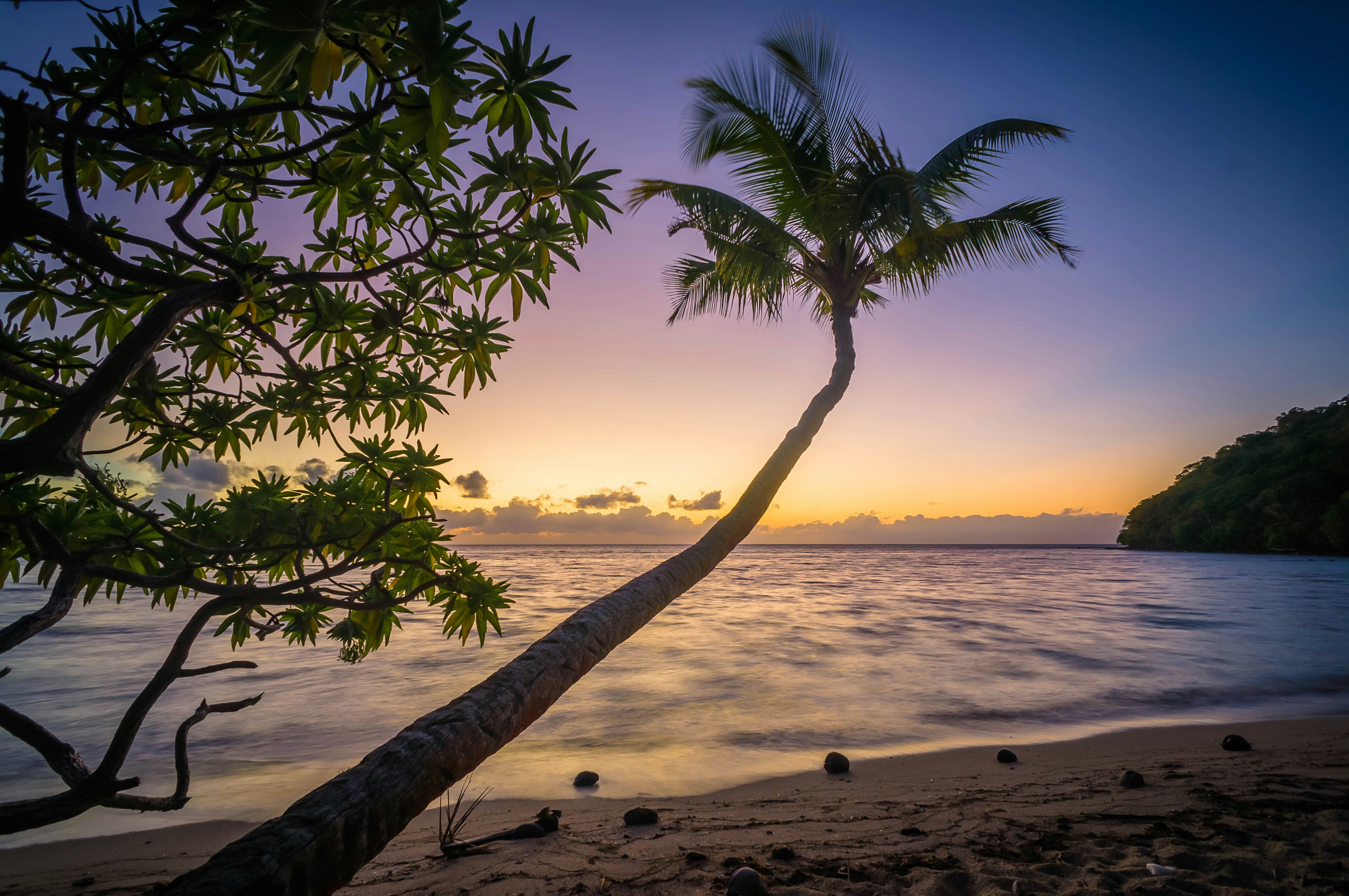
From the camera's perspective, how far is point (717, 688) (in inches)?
333

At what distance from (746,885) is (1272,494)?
5784 centimetres

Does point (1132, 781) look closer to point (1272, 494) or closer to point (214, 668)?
point (214, 668)

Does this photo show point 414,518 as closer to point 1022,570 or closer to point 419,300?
point 419,300

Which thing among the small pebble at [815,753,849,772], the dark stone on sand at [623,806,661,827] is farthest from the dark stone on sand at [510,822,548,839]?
the small pebble at [815,753,849,772]

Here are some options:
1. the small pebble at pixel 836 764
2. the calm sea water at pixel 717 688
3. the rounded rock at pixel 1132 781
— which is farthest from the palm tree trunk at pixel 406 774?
the rounded rock at pixel 1132 781

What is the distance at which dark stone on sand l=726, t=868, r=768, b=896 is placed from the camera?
246 centimetres

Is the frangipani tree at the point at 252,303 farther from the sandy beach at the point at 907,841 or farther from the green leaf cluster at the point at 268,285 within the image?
the sandy beach at the point at 907,841

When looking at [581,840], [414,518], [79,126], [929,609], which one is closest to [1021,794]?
[581,840]

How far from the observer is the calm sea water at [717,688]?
557 centimetres

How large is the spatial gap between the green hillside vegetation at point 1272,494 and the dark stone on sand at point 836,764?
50367 mm

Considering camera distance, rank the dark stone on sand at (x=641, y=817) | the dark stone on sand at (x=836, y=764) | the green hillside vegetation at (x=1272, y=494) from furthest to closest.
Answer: the green hillside vegetation at (x=1272, y=494) < the dark stone on sand at (x=836, y=764) < the dark stone on sand at (x=641, y=817)

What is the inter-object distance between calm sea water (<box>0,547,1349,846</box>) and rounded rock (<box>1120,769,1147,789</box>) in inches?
74.5

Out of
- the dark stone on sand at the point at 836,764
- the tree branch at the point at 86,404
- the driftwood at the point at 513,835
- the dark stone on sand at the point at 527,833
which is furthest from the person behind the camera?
Answer: the dark stone on sand at the point at 836,764

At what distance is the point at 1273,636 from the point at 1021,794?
12.6 meters
